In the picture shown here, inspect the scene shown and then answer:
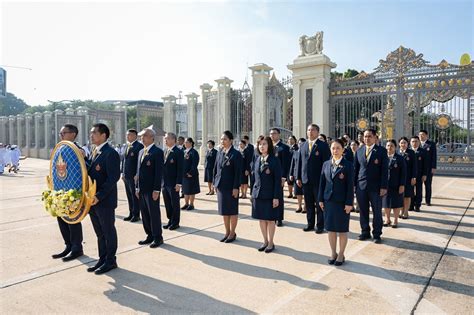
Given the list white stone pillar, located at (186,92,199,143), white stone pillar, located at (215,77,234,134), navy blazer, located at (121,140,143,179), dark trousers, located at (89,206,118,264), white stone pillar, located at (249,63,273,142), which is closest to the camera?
dark trousers, located at (89,206,118,264)

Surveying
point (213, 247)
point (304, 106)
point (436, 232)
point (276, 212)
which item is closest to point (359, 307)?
point (276, 212)

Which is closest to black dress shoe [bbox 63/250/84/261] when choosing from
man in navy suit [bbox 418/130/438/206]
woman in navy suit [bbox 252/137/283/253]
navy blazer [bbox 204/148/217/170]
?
woman in navy suit [bbox 252/137/283/253]

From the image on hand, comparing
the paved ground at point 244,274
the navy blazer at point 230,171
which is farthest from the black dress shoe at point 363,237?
the navy blazer at point 230,171

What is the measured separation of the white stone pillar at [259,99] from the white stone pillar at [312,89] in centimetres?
157

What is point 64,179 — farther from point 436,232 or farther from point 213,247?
point 436,232

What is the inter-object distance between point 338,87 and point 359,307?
12.2 metres

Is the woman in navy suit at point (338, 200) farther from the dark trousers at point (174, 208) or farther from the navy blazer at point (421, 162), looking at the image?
the navy blazer at point (421, 162)

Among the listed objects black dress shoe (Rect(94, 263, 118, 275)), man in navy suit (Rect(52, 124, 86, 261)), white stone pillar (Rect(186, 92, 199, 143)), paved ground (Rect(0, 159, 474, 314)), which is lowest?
paved ground (Rect(0, 159, 474, 314))

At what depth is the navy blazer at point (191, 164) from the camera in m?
8.02

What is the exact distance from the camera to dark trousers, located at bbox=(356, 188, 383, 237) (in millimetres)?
5414

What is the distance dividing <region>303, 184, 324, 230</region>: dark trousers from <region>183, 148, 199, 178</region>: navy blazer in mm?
2731

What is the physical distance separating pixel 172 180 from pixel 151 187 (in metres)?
1.15

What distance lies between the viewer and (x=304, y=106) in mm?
14664

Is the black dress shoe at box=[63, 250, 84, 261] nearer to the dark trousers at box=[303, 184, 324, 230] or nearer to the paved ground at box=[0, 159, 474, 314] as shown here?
the paved ground at box=[0, 159, 474, 314]
